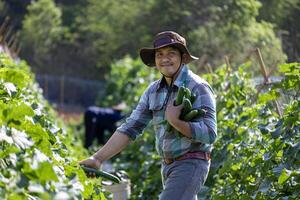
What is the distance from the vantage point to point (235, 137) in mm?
6965

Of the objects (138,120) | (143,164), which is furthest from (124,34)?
(138,120)

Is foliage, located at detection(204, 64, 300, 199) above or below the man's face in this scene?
below

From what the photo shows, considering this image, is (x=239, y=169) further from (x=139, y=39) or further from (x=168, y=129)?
(x=139, y=39)

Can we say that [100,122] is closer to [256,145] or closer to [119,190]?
[119,190]

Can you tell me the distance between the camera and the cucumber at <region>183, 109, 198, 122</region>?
14.8 ft

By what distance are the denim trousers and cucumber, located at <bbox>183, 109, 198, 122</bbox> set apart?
0.78 ft

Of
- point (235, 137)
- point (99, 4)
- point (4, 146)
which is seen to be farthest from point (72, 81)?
point (4, 146)

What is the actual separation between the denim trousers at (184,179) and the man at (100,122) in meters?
10.4

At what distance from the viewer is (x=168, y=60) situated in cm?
479

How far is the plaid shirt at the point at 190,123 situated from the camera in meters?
4.57

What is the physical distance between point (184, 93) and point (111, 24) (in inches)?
1143

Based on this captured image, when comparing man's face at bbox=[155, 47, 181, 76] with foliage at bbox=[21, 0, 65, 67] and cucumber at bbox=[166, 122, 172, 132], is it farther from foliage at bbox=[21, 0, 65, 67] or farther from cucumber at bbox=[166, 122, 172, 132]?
foliage at bbox=[21, 0, 65, 67]

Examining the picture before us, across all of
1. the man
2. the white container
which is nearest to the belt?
the white container

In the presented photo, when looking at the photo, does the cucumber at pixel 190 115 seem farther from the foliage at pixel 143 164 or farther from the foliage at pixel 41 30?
the foliage at pixel 41 30
